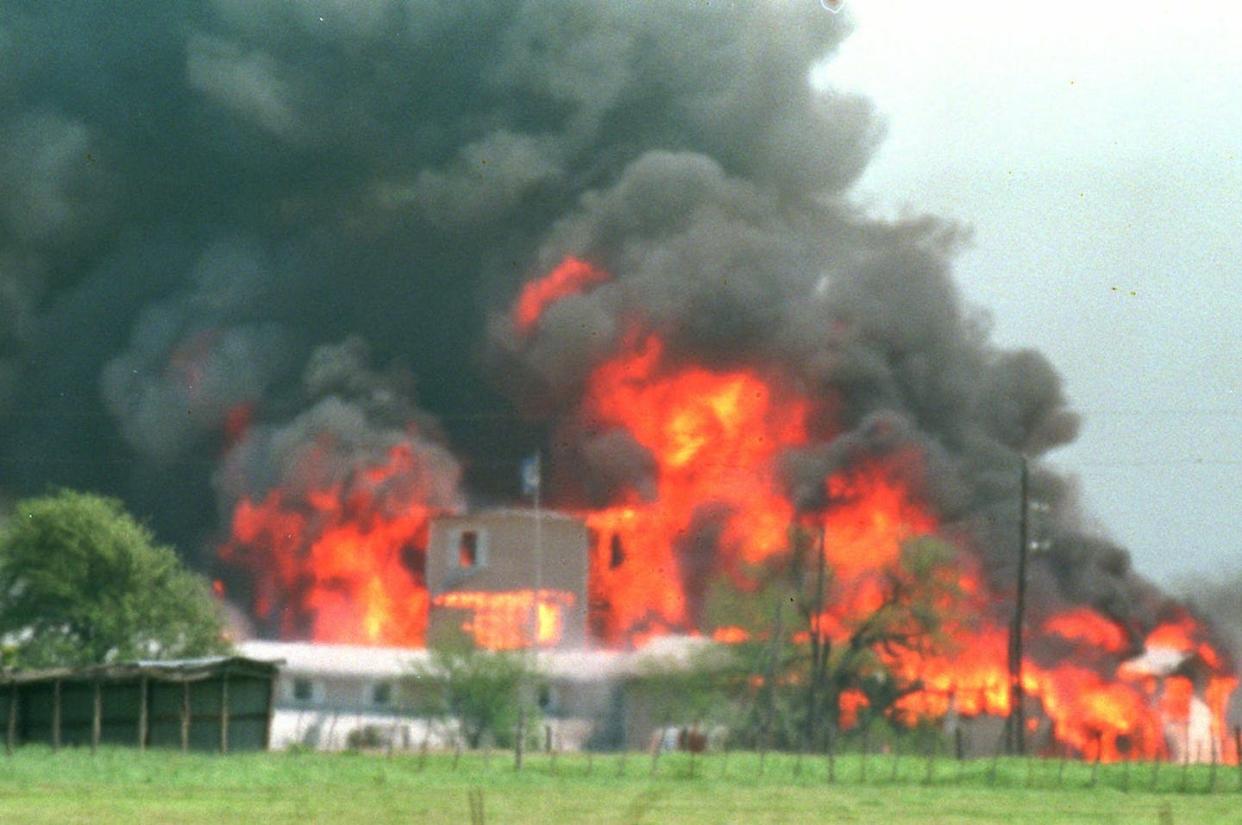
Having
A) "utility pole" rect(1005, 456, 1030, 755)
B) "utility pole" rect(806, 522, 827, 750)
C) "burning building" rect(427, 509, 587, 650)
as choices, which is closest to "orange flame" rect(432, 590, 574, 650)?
"burning building" rect(427, 509, 587, 650)

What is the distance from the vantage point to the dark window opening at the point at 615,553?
106 metres

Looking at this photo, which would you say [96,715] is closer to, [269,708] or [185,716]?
[185,716]

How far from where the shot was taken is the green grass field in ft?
133

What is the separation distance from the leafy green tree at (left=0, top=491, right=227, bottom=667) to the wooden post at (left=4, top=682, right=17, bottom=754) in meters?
16.6

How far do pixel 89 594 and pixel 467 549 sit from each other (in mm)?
22866

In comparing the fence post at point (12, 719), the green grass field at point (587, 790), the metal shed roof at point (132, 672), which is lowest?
the green grass field at point (587, 790)

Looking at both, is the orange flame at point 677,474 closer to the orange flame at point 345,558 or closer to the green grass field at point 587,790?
the orange flame at point 345,558

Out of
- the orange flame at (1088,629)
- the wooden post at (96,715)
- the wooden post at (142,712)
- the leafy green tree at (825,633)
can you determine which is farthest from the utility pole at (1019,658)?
the wooden post at (96,715)

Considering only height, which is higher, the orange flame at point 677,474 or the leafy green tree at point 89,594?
the orange flame at point 677,474

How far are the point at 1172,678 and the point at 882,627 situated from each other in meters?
14.5

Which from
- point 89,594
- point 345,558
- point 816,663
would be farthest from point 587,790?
point 345,558

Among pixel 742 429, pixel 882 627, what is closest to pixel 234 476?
pixel 742 429

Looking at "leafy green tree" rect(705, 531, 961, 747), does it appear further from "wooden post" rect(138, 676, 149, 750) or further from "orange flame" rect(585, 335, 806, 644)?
"wooden post" rect(138, 676, 149, 750)

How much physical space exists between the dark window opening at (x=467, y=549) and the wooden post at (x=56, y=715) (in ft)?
122
